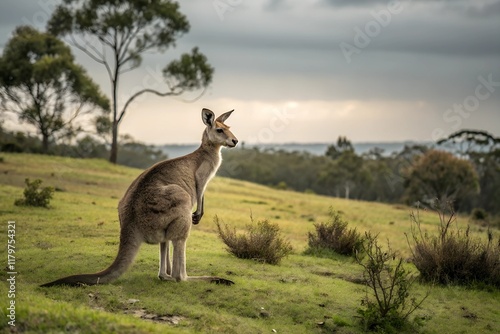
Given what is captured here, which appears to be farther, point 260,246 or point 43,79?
point 43,79

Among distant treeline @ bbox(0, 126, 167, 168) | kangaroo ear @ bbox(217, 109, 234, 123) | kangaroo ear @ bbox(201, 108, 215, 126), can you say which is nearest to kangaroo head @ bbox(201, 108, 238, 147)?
kangaroo ear @ bbox(201, 108, 215, 126)

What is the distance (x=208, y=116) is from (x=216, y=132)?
34 centimetres

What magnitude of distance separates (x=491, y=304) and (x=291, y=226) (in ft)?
38.5

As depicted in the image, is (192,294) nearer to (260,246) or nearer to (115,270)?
(115,270)

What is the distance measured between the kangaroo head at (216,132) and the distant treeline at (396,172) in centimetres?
3461

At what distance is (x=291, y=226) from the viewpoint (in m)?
23.0

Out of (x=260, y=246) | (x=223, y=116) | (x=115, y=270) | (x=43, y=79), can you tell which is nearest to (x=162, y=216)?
(x=115, y=270)

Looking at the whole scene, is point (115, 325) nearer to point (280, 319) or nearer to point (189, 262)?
point (280, 319)

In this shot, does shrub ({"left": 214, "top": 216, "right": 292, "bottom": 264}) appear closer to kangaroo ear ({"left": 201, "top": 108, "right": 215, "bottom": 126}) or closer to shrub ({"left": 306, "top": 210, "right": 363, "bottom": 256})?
shrub ({"left": 306, "top": 210, "right": 363, "bottom": 256})

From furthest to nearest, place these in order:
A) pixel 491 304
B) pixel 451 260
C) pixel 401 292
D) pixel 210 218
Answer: pixel 210 218 → pixel 451 260 → pixel 491 304 → pixel 401 292

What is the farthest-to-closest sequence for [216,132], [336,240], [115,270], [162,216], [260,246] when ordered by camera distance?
1. [336,240]
2. [260,246]
3. [216,132]
4. [162,216]
5. [115,270]

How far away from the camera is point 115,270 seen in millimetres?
9516

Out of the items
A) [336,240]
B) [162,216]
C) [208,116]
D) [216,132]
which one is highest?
[208,116]

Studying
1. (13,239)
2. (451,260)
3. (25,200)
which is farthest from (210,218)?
(451,260)
